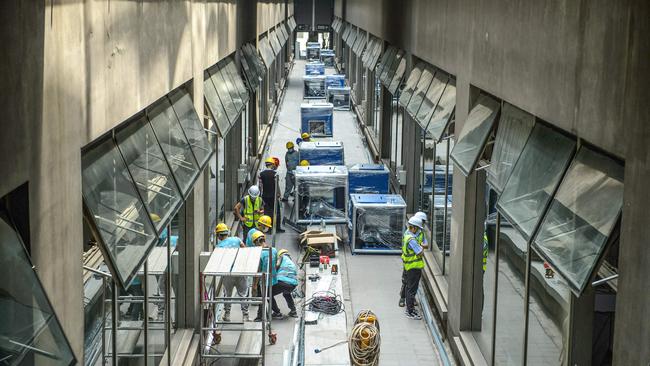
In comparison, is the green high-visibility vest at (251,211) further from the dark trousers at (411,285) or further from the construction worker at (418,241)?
the dark trousers at (411,285)

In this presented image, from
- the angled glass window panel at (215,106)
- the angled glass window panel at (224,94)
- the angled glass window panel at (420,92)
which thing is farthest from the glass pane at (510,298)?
the angled glass window panel at (224,94)

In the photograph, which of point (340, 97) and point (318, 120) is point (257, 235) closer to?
point (318, 120)

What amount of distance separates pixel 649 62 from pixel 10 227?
149 inches

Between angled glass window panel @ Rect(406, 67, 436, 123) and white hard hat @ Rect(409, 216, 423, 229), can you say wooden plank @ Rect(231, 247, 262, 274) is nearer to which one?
white hard hat @ Rect(409, 216, 423, 229)

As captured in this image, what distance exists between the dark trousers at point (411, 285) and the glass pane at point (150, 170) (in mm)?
5964

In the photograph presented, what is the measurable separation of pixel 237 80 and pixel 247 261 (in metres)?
7.29

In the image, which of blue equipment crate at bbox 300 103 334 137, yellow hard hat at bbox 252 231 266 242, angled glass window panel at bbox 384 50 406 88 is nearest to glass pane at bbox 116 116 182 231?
yellow hard hat at bbox 252 231 266 242

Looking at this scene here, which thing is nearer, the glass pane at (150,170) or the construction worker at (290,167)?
the glass pane at (150,170)

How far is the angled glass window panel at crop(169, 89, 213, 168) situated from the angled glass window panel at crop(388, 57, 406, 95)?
8219 mm

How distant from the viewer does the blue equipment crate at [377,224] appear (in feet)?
60.4

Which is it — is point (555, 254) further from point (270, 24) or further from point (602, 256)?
point (270, 24)

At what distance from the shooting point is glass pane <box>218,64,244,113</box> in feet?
56.5

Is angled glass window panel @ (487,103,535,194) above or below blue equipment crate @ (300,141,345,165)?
above

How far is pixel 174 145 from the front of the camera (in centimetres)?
1059
